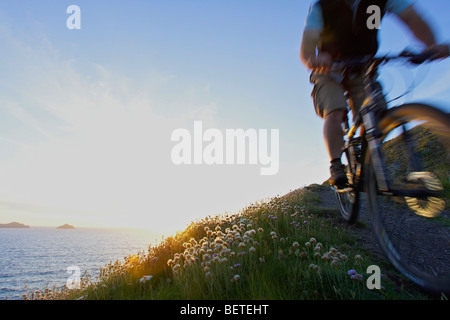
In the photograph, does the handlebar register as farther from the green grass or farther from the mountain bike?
the green grass

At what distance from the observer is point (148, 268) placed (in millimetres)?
3584

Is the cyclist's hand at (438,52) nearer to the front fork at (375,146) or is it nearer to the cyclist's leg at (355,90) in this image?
the front fork at (375,146)

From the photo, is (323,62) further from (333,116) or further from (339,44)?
(333,116)

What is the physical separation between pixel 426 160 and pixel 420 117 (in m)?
0.53

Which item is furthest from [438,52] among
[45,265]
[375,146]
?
[45,265]

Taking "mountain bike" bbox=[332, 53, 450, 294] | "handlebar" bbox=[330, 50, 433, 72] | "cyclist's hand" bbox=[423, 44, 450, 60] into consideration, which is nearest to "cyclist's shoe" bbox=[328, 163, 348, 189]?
"mountain bike" bbox=[332, 53, 450, 294]

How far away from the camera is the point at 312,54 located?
336 cm

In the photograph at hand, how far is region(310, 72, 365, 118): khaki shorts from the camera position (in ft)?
12.4

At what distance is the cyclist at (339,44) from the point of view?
302 cm

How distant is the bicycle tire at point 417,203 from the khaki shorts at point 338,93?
4.01 ft

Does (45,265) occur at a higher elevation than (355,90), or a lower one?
lower

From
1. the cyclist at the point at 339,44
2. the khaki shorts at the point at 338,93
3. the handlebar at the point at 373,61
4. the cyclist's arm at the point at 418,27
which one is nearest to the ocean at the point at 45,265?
the cyclist at the point at 339,44

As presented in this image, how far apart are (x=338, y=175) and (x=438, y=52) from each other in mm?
1909
